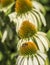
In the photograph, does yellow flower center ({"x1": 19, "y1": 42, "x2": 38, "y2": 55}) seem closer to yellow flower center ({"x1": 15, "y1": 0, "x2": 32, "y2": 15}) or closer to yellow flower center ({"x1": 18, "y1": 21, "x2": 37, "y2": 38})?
yellow flower center ({"x1": 18, "y1": 21, "x2": 37, "y2": 38})

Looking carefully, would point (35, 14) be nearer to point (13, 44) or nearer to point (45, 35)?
point (45, 35)

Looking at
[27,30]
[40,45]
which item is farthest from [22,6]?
[40,45]

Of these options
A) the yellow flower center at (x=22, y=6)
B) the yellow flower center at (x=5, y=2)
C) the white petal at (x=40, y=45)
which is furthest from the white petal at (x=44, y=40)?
the yellow flower center at (x=5, y=2)

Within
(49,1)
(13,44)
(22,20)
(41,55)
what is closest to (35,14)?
(22,20)

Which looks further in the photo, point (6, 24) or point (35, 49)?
point (6, 24)

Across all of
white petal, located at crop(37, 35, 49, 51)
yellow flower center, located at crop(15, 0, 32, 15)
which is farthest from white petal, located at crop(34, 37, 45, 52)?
yellow flower center, located at crop(15, 0, 32, 15)
